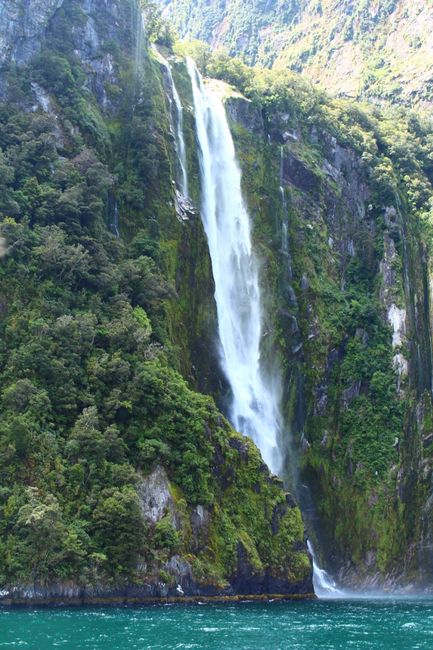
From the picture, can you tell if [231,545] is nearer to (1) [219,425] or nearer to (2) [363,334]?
(1) [219,425]

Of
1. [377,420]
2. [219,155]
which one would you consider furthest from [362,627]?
[219,155]

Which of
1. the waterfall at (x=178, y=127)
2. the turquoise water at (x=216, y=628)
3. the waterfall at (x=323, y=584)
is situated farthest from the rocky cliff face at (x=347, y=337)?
the turquoise water at (x=216, y=628)

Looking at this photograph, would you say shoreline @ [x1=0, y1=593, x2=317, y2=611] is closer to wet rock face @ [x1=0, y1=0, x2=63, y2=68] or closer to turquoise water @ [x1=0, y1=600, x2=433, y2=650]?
turquoise water @ [x1=0, y1=600, x2=433, y2=650]

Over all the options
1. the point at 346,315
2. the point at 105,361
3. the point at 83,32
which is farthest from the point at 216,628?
the point at 83,32

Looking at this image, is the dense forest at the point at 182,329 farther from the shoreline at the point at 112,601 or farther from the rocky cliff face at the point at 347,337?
the shoreline at the point at 112,601

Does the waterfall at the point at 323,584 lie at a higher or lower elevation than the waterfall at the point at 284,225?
lower

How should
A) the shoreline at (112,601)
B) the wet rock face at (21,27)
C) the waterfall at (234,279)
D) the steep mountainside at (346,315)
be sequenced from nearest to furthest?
the shoreline at (112,601)
the waterfall at (234,279)
the wet rock face at (21,27)
the steep mountainside at (346,315)

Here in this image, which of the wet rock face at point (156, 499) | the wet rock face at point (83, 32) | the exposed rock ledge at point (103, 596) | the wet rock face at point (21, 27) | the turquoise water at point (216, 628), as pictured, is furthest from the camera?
the wet rock face at point (83, 32)
